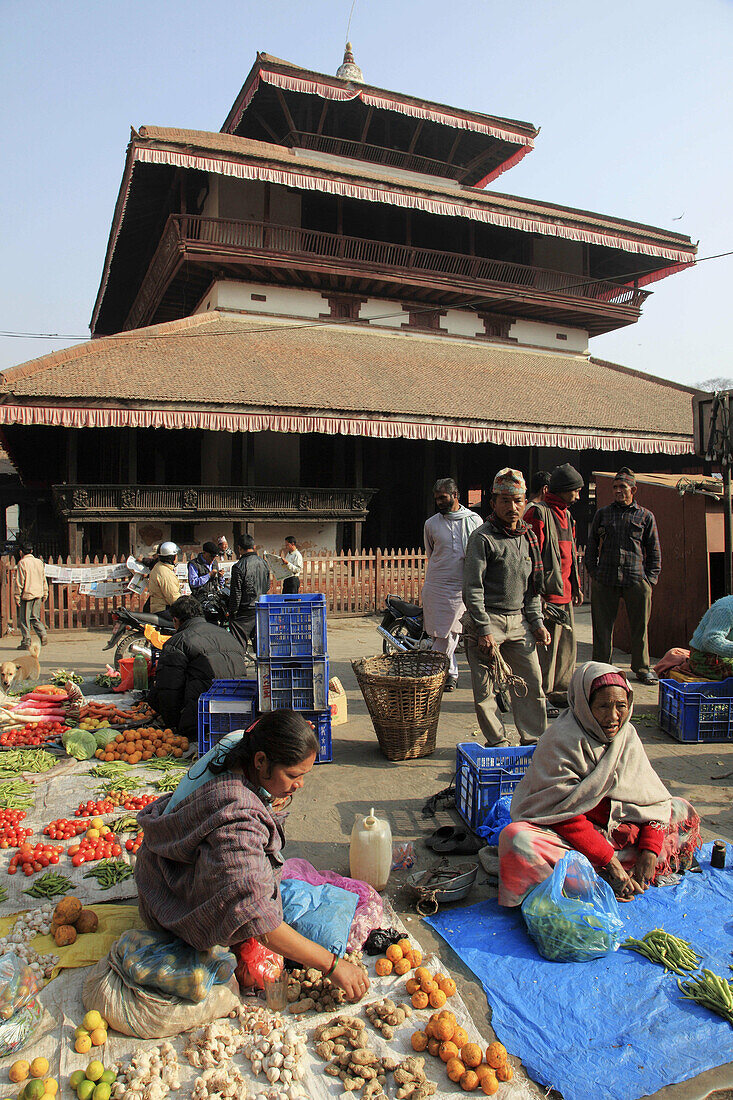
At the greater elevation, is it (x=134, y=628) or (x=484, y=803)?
(x=134, y=628)

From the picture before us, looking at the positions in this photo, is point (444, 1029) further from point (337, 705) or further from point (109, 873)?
point (337, 705)

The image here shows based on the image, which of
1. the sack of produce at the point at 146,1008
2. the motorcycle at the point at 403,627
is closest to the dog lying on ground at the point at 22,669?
the motorcycle at the point at 403,627

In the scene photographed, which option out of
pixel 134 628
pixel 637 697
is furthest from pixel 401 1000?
pixel 134 628

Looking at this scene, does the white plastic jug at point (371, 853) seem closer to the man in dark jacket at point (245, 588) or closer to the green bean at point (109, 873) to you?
the green bean at point (109, 873)

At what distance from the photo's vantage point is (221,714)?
4988mm

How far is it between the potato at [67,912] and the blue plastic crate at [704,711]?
176 inches

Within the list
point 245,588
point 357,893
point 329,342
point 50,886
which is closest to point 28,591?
point 245,588

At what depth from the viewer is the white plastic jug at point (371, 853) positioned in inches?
125

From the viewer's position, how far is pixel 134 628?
25.4ft

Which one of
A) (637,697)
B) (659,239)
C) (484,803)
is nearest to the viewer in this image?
(484,803)

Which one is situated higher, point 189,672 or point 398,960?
point 189,672

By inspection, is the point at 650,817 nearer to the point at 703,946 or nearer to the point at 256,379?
the point at 703,946

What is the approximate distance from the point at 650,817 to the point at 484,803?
89 centimetres

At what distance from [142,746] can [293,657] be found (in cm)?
144
